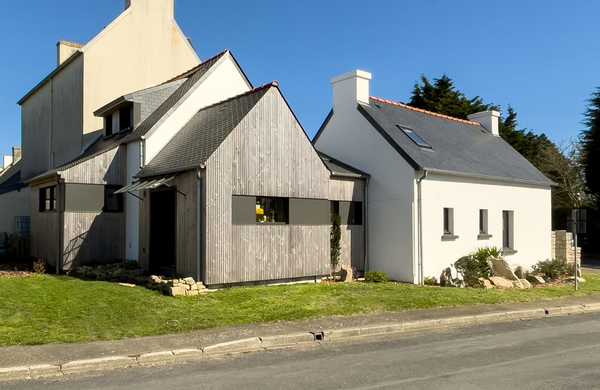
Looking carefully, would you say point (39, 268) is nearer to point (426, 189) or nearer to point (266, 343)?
point (266, 343)

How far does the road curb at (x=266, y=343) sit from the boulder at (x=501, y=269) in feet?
16.1

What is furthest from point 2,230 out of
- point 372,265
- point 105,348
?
point 105,348

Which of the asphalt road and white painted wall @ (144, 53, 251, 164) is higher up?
white painted wall @ (144, 53, 251, 164)

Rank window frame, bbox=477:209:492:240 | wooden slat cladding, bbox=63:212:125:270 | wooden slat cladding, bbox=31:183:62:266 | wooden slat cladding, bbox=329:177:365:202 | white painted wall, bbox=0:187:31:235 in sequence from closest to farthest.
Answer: wooden slat cladding, bbox=63:212:125:270 < wooden slat cladding, bbox=31:183:62:266 < wooden slat cladding, bbox=329:177:365:202 < window frame, bbox=477:209:492:240 < white painted wall, bbox=0:187:31:235

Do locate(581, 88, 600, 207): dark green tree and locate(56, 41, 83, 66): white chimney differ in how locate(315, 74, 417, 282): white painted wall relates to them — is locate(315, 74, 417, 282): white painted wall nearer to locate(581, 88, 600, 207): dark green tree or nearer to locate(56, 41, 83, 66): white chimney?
locate(56, 41, 83, 66): white chimney

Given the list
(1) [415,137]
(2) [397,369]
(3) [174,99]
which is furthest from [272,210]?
(2) [397,369]

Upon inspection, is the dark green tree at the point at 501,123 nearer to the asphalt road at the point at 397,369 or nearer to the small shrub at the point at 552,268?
the small shrub at the point at 552,268

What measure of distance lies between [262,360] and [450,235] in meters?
11.5

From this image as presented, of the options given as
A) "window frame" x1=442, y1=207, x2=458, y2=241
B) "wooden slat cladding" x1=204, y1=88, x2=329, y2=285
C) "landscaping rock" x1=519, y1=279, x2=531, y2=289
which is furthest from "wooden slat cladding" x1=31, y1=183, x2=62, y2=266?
"landscaping rock" x1=519, y1=279, x2=531, y2=289

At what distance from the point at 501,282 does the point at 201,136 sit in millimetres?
11008

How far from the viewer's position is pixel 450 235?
18.0m

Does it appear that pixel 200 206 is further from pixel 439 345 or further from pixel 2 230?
pixel 2 230

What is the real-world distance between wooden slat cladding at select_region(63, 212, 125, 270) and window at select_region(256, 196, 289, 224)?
477cm

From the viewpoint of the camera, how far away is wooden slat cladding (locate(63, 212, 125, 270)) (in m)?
15.5
